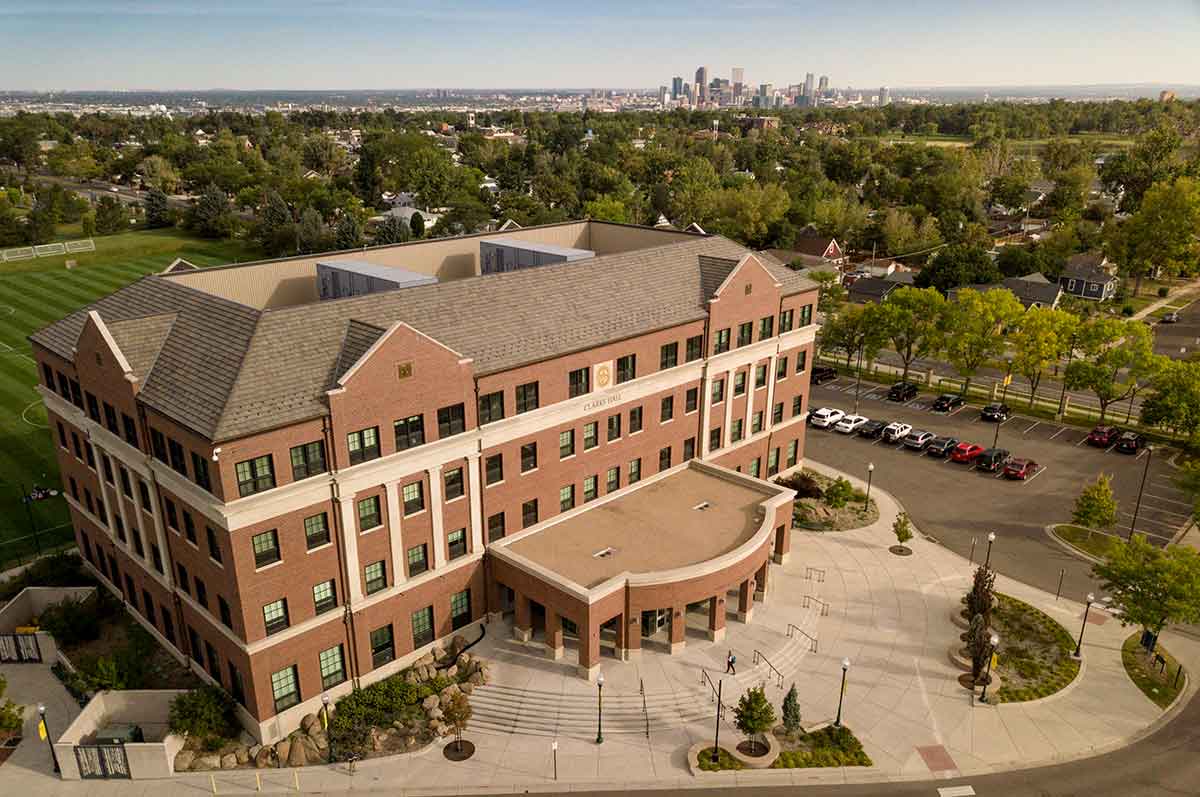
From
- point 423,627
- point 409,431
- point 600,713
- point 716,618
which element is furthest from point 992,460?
point 409,431

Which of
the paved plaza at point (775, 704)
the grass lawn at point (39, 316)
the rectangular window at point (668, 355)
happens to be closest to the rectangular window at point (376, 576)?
the paved plaza at point (775, 704)

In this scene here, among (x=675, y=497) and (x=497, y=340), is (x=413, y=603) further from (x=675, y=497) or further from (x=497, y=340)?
(x=675, y=497)

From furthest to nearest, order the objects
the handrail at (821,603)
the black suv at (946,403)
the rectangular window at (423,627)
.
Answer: the black suv at (946,403) < the handrail at (821,603) < the rectangular window at (423,627)

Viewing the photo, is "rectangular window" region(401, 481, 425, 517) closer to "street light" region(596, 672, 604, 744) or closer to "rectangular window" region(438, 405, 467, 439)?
"rectangular window" region(438, 405, 467, 439)

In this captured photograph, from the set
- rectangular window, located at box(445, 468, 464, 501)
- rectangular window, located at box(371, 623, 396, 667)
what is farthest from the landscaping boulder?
rectangular window, located at box(445, 468, 464, 501)

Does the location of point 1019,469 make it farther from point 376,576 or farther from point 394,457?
point 376,576

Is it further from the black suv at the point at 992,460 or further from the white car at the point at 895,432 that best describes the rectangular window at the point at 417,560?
the black suv at the point at 992,460

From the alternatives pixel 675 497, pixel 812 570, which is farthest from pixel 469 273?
pixel 812 570
